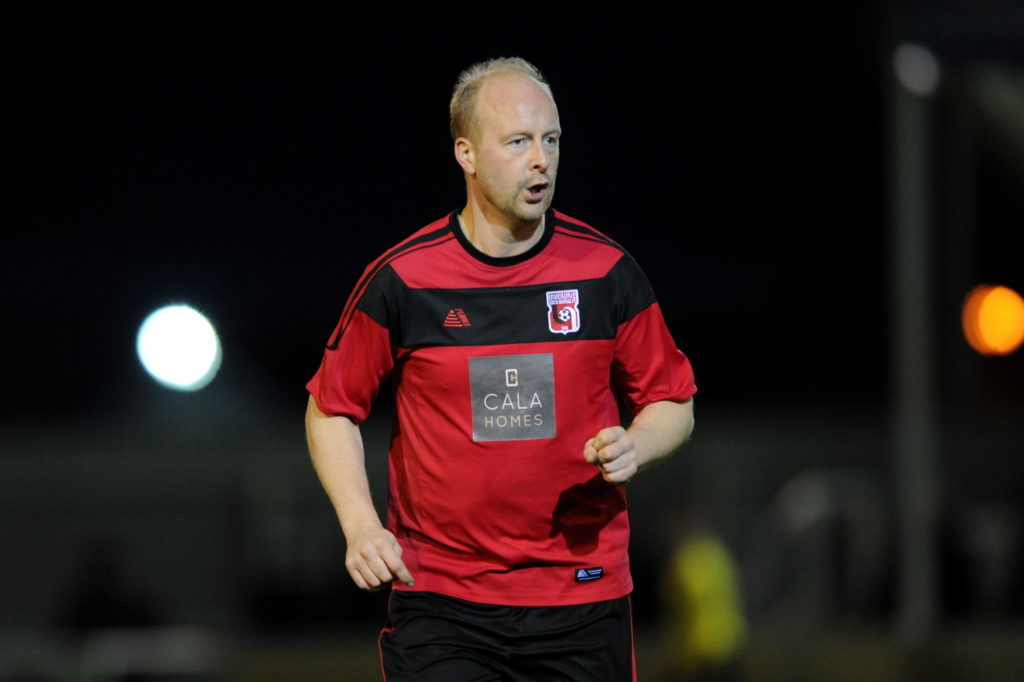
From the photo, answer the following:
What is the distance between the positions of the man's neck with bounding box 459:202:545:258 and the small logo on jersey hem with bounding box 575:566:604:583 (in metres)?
0.90

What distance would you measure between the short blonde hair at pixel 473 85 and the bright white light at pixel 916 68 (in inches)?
254

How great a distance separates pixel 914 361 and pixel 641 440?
7846mm

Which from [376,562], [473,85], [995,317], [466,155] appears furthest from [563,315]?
[995,317]

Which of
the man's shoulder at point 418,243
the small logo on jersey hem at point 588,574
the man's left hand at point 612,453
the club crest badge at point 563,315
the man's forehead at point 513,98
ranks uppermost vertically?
the man's forehead at point 513,98

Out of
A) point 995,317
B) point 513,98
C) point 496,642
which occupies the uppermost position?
point 513,98

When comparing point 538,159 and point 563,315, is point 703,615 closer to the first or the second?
point 563,315

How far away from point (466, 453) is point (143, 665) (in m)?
7.23

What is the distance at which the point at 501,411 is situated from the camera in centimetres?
406

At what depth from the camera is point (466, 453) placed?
409 centimetres

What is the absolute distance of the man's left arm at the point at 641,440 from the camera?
372cm

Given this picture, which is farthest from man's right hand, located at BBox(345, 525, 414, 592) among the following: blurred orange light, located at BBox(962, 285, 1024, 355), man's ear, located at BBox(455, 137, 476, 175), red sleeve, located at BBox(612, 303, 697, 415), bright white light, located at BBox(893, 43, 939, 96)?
blurred orange light, located at BBox(962, 285, 1024, 355)

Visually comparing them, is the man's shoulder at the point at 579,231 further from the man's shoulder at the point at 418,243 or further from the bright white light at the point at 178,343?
the bright white light at the point at 178,343

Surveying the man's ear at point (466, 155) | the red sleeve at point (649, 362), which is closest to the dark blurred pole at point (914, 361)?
the red sleeve at point (649, 362)

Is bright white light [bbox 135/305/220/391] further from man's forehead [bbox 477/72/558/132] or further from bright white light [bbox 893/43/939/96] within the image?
man's forehead [bbox 477/72/558/132]
